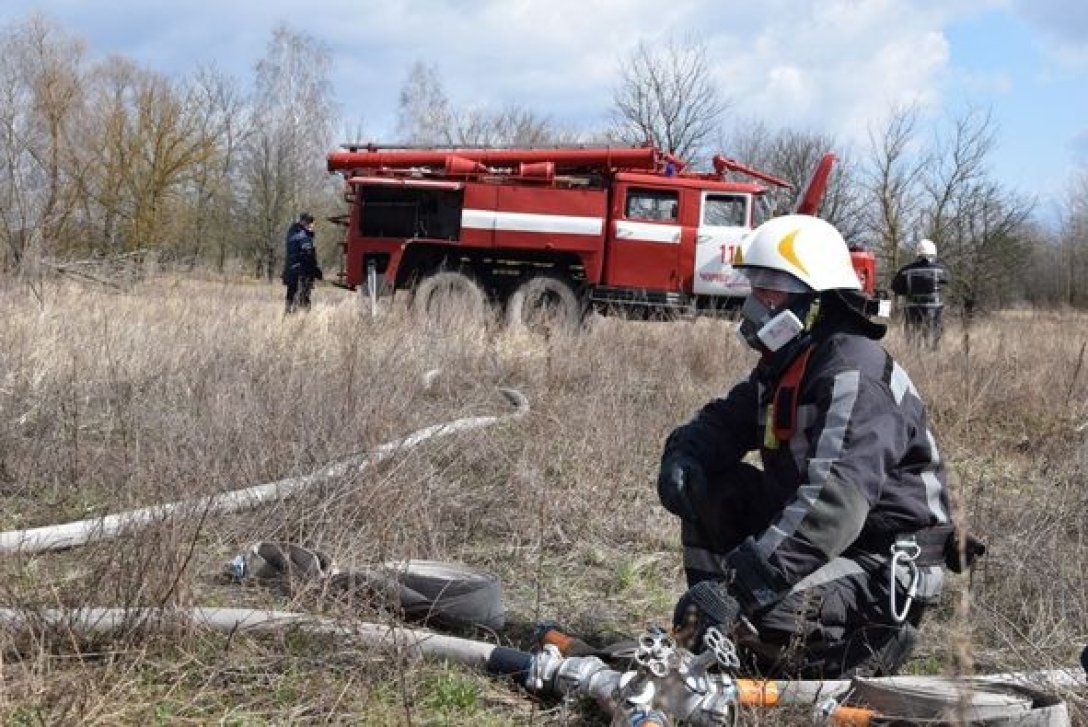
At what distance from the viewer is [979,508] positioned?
4547mm

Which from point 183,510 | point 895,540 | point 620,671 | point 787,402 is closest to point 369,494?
point 183,510

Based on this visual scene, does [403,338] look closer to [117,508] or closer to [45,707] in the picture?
[117,508]

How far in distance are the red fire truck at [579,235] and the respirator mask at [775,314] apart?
31.9 ft

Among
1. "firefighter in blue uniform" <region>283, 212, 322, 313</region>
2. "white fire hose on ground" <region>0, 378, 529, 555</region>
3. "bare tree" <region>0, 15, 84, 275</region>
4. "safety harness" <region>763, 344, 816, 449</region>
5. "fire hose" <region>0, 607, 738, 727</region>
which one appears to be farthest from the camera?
"firefighter in blue uniform" <region>283, 212, 322, 313</region>

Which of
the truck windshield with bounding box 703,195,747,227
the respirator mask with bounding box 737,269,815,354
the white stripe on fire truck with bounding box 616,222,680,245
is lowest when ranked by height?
the respirator mask with bounding box 737,269,815,354

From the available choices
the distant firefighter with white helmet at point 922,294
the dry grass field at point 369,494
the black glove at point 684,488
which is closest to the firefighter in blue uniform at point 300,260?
the dry grass field at point 369,494

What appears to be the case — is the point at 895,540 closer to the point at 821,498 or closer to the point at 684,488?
the point at 821,498

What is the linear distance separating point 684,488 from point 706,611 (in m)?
0.59

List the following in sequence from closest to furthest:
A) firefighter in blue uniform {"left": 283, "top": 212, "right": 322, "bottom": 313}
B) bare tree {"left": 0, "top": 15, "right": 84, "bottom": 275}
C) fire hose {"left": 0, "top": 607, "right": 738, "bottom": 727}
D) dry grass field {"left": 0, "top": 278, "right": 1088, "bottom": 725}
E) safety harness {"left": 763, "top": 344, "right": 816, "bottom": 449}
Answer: fire hose {"left": 0, "top": 607, "right": 738, "bottom": 727}
dry grass field {"left": 0, "top": 278, "right": 1088, "bottom": 725}
safety harness {"left": 763, "top": 344, "right": 816, "bottom": 449}
bare tree {"left": 0, "top": 15, "right": 84, "bottom": 275}
firefighter in blue uniform {"left": 283, "top": 212, "right": 322, "bottom": 313}

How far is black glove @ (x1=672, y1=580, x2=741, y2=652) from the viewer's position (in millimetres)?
2525

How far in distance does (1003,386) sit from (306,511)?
19.9ft

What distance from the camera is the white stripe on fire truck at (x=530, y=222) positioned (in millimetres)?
12922

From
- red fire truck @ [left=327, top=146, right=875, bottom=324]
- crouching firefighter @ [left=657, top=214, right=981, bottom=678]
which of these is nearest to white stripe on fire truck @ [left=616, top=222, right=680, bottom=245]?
red fire truck @ [left=327, top=146, right=875, bottom=324]

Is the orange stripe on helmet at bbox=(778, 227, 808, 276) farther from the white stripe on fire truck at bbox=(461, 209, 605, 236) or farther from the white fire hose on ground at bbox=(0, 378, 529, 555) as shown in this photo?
the white stripe on fire truck at bbox=(461, 209, 605, 236)
